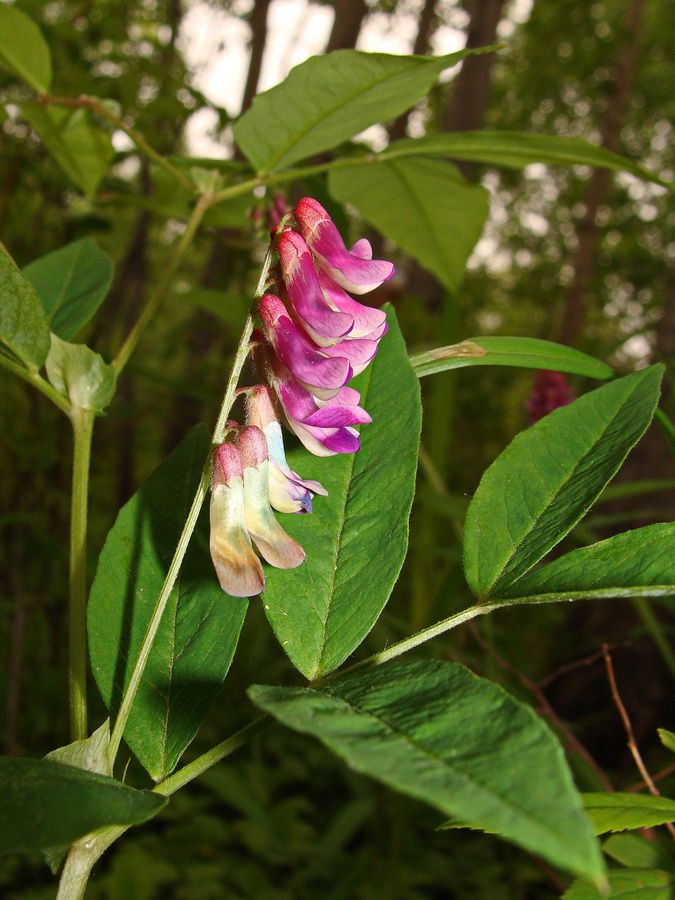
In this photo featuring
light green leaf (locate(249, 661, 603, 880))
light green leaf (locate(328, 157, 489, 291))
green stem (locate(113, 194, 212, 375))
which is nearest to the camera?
light green leaf (locate(249, 661, 603, 880))

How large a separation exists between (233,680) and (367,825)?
2.76 ft

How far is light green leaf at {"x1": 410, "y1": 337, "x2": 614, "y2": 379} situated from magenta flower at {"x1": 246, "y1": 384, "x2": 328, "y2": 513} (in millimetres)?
139

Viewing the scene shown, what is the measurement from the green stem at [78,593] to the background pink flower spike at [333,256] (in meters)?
0.25

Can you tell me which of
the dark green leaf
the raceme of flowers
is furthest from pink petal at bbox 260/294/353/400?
the dark green leaf

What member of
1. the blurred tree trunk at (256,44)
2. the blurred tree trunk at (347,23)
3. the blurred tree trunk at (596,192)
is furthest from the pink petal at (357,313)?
the blurred tree trunk at (596,192)

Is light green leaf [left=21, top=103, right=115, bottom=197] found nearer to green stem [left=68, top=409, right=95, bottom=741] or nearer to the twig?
green stem [left=68, top=409, right=95, bottom=741]

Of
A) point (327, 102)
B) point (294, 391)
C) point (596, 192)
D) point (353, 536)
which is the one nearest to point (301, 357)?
point (294, 391)

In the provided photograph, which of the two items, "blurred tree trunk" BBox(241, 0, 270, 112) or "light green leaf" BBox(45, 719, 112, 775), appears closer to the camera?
"light green leaf" BBox(45, 719, 112, 775)

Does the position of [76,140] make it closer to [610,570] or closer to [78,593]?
[78,593]

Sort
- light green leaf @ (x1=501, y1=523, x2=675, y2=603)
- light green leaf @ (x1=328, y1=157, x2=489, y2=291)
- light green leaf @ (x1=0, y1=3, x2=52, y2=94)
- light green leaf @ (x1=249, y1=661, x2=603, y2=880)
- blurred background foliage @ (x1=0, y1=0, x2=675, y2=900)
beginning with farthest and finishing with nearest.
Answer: blurred background foliage @ (x1=0, y1=0, x2=675, y2=900)
light green leaf @ (x1=328, y1=157, x2=489, y2=291)
light green leaf @ (x1=0, y1=3, x2=52, y2=94)
light green leaf @ (x1=501, y1=523, x2=675, y2=603)
light green leaf @ (x1=249, y1=661, x2=603, y2=880)

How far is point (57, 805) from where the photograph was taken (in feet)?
1.12

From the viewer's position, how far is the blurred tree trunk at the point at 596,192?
543cm

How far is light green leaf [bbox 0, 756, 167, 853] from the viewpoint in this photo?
0.32 m

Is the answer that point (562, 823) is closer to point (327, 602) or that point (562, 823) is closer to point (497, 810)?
point (497, 810)
